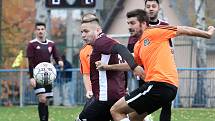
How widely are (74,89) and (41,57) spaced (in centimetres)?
786

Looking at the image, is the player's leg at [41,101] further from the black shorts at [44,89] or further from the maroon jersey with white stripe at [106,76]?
the maroon jersey with white stripe at [106,76]

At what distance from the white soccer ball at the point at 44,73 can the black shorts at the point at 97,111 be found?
4.54 m

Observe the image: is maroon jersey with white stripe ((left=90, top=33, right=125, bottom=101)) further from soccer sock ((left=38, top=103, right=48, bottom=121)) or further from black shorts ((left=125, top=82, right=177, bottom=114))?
soccer sock ((left=38, top=103, right=48, bottom=121))

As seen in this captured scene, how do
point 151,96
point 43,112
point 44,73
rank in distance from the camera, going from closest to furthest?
1. point 151,96
2. point 44,73
3. point 43,112

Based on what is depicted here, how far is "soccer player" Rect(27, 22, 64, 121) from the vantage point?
1382 centimetres

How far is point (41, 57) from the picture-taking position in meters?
14.2

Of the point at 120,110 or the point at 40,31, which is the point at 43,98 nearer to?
the point at 40,31

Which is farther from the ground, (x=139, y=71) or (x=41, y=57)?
(x=139, y=71)

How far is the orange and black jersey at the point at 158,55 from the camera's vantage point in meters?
8.34

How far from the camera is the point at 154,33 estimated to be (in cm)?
841

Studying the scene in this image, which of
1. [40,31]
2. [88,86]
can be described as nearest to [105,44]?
[88,86]

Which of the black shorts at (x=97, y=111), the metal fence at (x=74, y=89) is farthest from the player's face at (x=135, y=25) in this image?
the metal fence at (x=74, y=89)

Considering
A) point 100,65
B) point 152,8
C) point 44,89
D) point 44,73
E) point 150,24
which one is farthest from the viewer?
point 44,89

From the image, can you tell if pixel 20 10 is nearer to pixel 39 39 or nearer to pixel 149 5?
pixel 39 39
